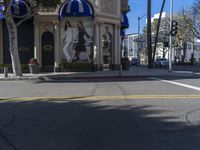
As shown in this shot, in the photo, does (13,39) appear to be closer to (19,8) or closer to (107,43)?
(19,8)

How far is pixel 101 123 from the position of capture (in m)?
10.1

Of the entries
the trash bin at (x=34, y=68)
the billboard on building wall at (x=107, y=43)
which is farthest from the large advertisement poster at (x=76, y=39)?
the trash bin at (x=34, y=68)

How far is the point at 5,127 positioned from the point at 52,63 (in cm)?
2534

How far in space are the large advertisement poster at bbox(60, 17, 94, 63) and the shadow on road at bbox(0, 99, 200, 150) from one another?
72.4 feet

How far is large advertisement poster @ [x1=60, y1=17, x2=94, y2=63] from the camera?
3481cm

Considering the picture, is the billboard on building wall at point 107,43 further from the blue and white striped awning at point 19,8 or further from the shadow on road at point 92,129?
the shadow on road at point 92,129

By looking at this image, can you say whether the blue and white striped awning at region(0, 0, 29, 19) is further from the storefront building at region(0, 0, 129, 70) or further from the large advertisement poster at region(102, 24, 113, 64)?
the large advertisement poster at region(102, 24, 113, 64)

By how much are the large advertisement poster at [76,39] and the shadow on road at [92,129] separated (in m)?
22.1

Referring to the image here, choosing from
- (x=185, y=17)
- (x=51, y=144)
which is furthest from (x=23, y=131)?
→ (x=185, y=17)

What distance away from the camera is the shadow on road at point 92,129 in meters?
8.06

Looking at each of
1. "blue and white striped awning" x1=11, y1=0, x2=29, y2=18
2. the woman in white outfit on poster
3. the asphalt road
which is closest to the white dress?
the woman in white outfit on poster

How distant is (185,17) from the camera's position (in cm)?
7894

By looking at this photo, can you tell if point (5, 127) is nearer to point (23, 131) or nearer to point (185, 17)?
point (23, 131)

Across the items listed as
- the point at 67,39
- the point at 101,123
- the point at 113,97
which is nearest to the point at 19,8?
the point at 67,39
